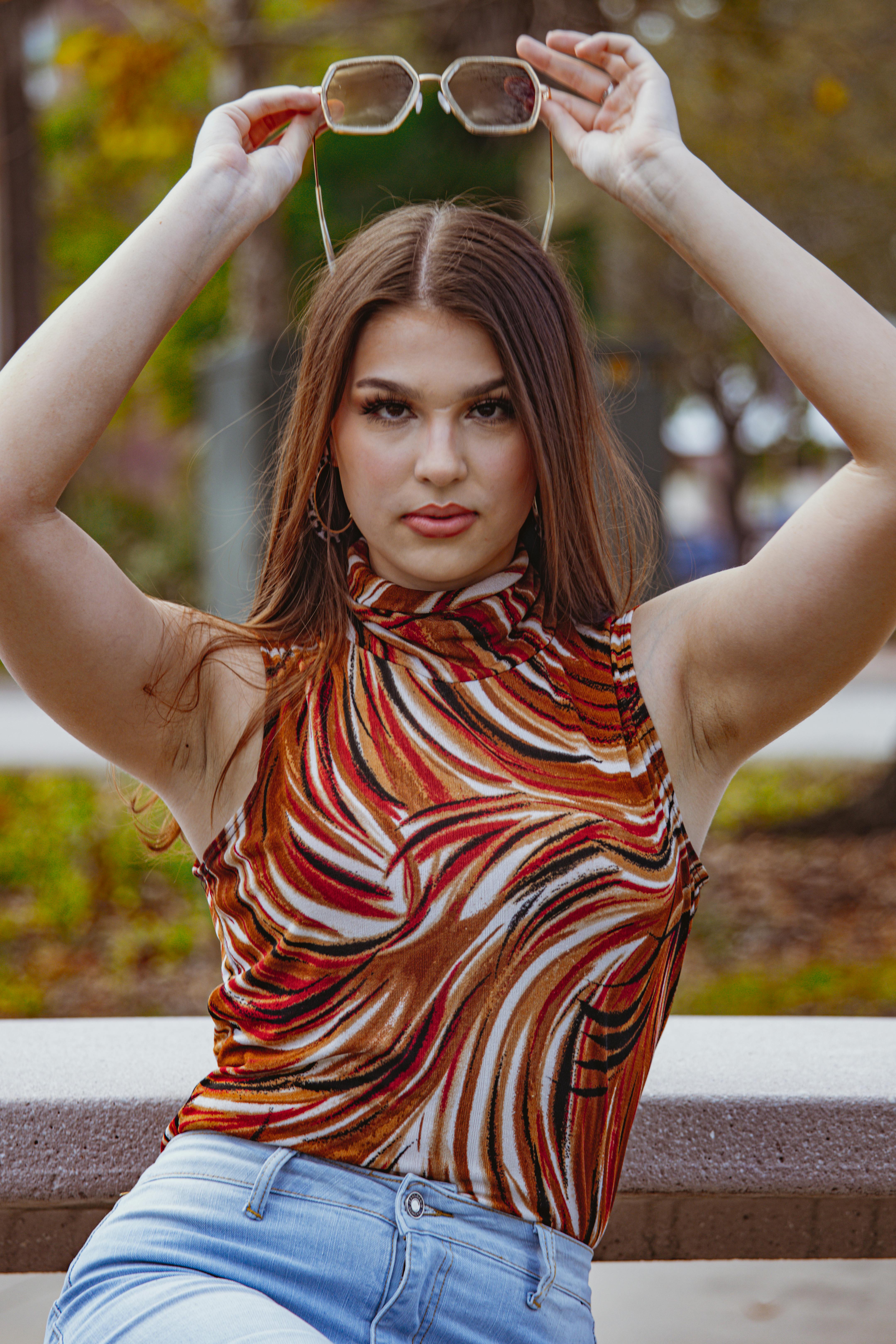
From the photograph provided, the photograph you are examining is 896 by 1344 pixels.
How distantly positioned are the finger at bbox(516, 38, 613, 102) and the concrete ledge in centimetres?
175

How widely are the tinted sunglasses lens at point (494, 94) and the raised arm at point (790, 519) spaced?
1.6 inches

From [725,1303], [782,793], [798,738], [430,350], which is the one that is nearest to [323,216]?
[430,350]

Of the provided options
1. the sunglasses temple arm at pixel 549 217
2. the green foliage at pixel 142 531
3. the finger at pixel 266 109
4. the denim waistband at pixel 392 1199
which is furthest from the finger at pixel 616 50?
the green foliage at pixel 142 531

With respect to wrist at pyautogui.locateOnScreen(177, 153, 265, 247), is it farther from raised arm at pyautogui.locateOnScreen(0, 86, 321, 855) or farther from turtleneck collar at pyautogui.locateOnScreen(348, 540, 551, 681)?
turtleneck collar at pyautogui.locateOnScreen(348, 540, 551, 681)

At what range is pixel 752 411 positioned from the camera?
867 inches

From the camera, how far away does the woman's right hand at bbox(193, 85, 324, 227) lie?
6.34 feet

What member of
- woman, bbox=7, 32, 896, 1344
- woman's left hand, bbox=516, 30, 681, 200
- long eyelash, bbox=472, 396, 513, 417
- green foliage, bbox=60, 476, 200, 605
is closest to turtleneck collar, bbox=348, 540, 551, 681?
woman, bbox=7, 32, 896, 1344

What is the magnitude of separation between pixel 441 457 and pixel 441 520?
97 mm

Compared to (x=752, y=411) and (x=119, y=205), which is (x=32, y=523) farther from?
(x=752, y=411)

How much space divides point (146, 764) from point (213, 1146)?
529 millimetres

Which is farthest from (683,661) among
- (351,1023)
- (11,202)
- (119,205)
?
(119,205)

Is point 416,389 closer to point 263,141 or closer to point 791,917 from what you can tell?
point 263,141

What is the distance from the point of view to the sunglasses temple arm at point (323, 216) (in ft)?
6.59

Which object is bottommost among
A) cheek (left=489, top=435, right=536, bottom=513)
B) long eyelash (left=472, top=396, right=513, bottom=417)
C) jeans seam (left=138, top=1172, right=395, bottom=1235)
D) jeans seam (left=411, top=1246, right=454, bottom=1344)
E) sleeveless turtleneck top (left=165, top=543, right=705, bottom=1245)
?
jeans seam (left=411, top=1246, right=454, bottom=1344)
